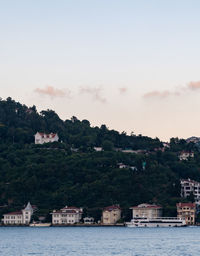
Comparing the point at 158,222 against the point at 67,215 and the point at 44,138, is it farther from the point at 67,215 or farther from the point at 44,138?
the point at 44,138

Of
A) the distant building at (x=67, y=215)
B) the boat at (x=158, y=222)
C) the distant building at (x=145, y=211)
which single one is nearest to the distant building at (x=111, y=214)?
the boat at (x=158, y=222)

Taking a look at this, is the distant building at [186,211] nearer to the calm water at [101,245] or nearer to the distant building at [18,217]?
the distant building at [18,217]

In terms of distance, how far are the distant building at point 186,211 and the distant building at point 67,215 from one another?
15.3 metres

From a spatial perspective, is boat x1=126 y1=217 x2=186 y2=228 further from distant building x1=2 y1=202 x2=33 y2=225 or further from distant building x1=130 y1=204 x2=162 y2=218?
distant building x1=2 y1=202 x2=33 y2=225

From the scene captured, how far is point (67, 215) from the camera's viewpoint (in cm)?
13000

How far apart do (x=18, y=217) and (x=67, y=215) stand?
8361mm

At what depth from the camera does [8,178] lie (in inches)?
5669

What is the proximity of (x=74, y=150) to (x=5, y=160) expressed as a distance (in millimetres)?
21300

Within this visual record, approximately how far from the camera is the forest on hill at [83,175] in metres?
134

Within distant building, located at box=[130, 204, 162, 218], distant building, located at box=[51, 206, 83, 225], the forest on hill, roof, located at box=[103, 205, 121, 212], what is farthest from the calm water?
the forest on hill

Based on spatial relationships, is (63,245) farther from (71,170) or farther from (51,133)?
(51,133)

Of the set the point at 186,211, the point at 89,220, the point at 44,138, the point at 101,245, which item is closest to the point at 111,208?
the point at 89,220

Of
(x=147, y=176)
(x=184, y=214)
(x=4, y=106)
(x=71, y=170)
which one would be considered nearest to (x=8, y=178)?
(x=71, y=170)

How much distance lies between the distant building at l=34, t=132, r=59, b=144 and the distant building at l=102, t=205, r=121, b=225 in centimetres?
5093
